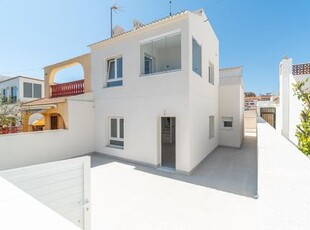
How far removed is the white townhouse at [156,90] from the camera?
903 cm

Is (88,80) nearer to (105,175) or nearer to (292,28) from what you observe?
(105,175)

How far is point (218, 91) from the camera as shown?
53.2 ft

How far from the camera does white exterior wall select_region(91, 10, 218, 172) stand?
8.95 meters

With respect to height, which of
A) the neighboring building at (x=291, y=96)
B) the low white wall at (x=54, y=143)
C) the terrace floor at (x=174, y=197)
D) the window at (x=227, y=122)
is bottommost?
the terrace floor at (x=174, y=197)

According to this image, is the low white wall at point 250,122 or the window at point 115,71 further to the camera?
the low white wall at point 250,122

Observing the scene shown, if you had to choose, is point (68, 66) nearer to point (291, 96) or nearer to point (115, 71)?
point (115, 71)

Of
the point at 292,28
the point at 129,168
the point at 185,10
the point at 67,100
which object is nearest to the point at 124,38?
the point at 185,10

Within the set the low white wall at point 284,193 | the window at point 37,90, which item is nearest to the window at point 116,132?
the low white wall at point 284,193

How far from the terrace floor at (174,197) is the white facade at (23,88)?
25.0m

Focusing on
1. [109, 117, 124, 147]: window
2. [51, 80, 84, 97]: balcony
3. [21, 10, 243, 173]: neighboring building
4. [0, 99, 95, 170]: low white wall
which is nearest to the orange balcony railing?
[21, 10, 243, 173]: neighboring building

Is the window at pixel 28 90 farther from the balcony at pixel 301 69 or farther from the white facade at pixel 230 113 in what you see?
the balcony at pixel 301 69

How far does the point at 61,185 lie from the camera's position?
151 inches

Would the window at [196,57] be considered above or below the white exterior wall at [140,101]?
above

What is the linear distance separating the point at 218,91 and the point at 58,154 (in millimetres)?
14949
